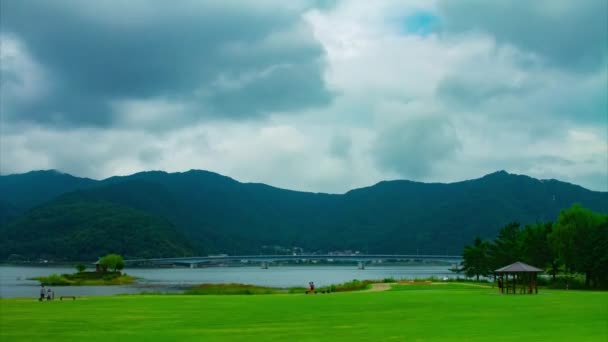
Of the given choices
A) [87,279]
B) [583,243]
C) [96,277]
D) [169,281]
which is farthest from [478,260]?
[96,277]

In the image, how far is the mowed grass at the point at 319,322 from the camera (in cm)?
2209

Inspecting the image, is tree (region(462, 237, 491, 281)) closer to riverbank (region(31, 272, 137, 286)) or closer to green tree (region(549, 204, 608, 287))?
green tree (region(549, 204, 608, 287))

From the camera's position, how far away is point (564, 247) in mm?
65562

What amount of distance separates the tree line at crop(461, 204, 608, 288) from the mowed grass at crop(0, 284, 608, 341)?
26.2 m

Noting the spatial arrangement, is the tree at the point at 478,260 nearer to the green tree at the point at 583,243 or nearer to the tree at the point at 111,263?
the green tree at the point at 583,243

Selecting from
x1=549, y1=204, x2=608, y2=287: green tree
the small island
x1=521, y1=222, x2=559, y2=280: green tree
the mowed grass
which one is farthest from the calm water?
x1=549, y1=204, x2=608, y2=287: green tree

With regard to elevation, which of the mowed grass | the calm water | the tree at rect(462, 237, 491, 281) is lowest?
the calm water

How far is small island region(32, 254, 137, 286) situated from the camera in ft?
342

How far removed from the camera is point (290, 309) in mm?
35625

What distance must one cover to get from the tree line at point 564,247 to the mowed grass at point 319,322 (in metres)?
26.2

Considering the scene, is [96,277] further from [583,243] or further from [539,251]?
[583,243]

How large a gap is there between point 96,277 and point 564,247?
81317 millimetres

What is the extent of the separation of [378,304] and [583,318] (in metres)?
13.4

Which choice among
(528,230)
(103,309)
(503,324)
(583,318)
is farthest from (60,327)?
(528,230)
